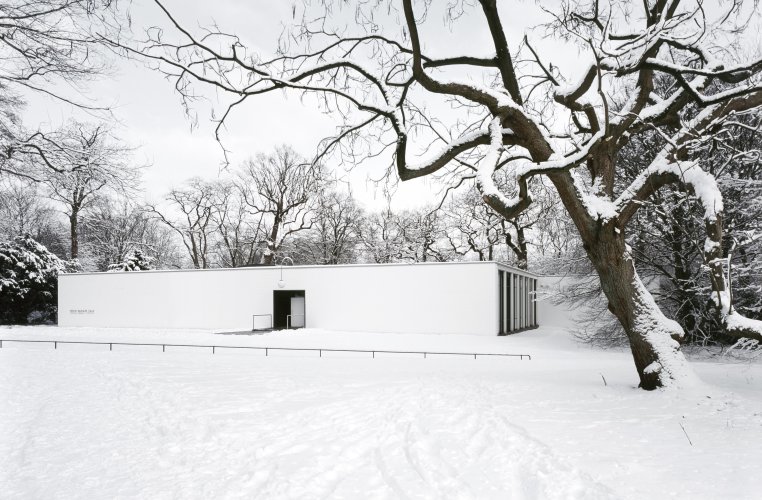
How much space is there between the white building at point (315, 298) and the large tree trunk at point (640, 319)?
14328 mm

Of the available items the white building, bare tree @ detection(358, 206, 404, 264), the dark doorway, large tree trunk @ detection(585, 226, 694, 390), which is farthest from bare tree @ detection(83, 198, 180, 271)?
large tree trunk @ detection(585, 226, 694, 390)

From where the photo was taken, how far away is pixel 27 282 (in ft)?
109

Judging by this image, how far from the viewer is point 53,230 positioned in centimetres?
4400

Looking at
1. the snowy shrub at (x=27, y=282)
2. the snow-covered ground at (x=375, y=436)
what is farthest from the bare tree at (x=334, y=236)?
the snow-covered ground at (x=375, y=436)

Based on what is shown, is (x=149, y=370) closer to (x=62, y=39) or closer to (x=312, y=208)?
(x=62, y=39)

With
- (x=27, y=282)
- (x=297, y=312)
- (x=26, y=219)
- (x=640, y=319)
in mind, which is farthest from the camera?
(x=26, y=219)

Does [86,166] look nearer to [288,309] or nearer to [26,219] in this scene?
[288,309]

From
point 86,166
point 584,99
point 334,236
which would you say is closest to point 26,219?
point 334,236

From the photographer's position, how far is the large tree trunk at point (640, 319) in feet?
26.6

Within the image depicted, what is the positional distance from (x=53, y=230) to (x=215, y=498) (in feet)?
154

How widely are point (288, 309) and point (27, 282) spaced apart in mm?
18087

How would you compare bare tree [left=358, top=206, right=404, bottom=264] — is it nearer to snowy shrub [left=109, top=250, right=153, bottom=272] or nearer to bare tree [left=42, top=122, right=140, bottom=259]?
snowy shrub [left=109, top=250, right=153, bottom=272]

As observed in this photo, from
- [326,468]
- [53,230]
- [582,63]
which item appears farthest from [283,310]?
[53,230]

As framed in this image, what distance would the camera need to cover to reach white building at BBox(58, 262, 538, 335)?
76.4 feet
